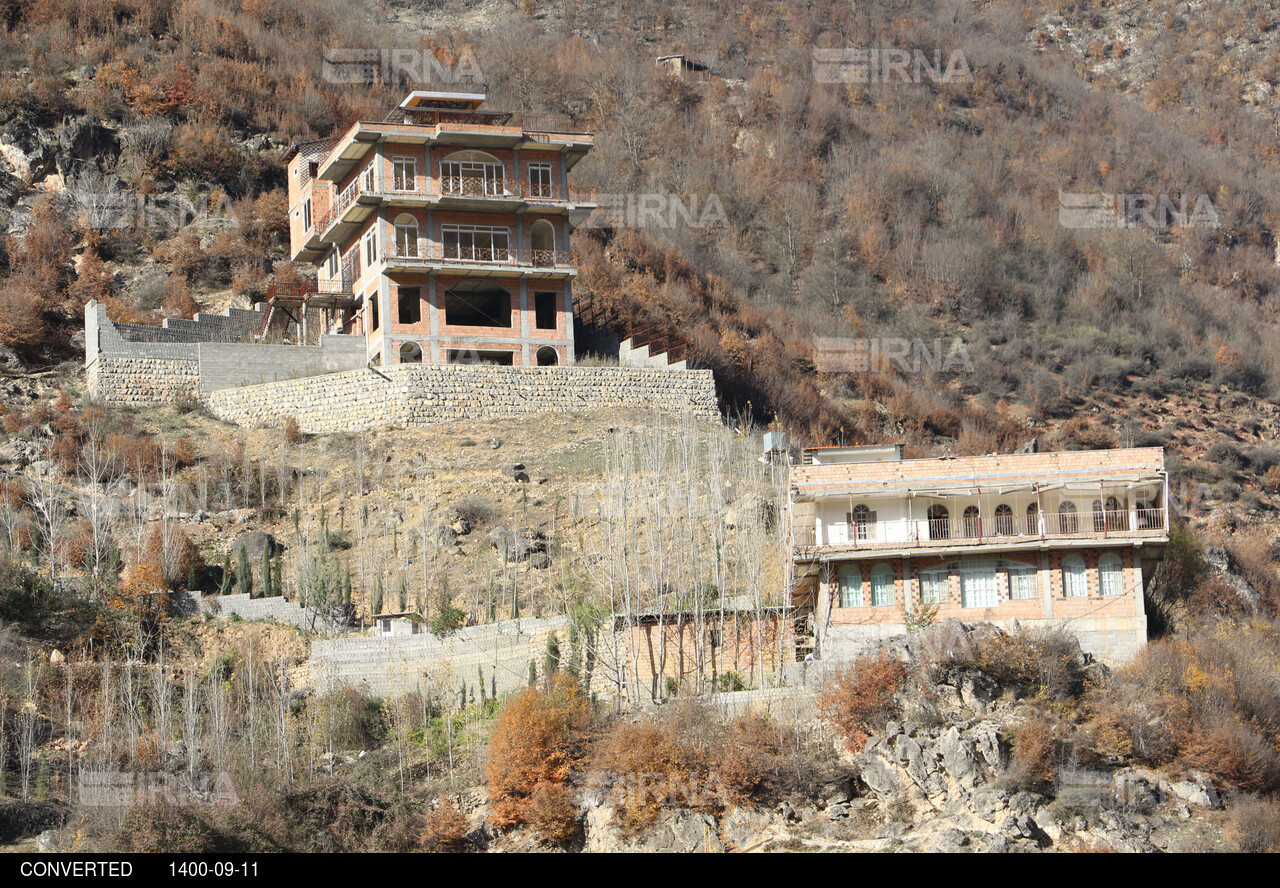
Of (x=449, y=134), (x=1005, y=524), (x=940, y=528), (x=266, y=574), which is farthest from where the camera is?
(x=449, y=134)

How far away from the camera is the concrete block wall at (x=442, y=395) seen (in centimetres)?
5566

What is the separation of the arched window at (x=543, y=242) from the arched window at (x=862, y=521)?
20.7m

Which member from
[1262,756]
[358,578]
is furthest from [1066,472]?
[358,578]

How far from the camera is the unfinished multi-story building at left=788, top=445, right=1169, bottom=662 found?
40.8m

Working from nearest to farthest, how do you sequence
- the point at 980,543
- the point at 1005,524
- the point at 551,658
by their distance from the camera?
the point at 980,543
the point at 1005,524
the point at 551,658

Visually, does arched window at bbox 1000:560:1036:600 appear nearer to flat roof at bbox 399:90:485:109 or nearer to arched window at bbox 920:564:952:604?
arched window at bbox 920:564:952:604

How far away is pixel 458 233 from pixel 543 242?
3157 millimetres

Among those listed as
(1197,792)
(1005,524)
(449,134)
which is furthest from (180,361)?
(1197,792)

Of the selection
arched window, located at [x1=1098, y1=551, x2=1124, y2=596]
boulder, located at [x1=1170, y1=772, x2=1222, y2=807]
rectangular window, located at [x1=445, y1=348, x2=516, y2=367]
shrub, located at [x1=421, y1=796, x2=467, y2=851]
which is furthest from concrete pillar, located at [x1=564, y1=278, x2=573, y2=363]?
boulder, located at [x1=1170, y1=772, x2=1222, y2=807]

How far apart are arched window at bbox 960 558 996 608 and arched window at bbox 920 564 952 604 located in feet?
1.18

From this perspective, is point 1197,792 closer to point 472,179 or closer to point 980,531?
point 980,531

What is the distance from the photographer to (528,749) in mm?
39406

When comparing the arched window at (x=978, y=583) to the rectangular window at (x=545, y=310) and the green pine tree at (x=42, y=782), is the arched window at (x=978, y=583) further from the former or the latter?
the rectangular window at (x=545, y=310)
